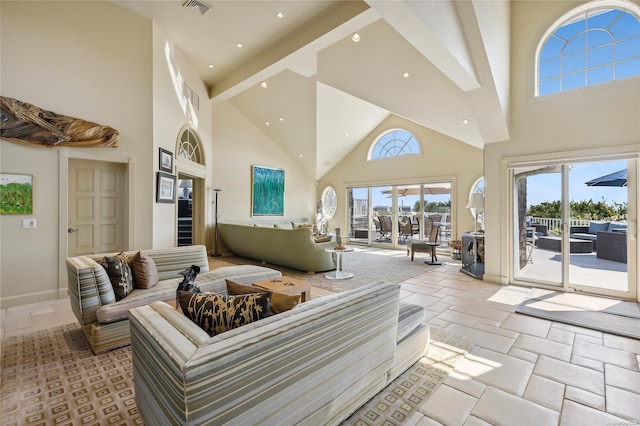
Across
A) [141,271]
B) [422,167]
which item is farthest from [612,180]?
[141,271]

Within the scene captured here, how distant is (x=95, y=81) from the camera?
13.0 feet

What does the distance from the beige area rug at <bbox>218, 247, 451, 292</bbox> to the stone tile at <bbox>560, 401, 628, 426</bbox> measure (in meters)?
2.78

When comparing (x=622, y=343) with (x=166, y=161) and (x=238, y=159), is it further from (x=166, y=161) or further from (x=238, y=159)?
(x=238, y=159)

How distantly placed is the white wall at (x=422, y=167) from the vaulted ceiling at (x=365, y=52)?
1.50 metres

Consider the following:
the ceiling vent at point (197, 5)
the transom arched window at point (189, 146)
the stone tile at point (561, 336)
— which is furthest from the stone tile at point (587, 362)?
the transom arched window at point (189, 146)

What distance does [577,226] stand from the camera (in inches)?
162

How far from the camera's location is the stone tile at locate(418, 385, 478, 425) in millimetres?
1658

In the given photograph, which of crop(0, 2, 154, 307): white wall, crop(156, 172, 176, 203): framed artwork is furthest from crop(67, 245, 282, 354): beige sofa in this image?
crop(156, 172, 176, 203): framed artwork

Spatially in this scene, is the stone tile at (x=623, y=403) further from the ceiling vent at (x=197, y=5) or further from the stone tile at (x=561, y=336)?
the ceiling vent at (x=197, y=5)

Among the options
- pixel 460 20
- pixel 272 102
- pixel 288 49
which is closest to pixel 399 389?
pixel 460 20

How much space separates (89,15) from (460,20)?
4.94 m

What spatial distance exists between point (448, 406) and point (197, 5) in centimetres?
541

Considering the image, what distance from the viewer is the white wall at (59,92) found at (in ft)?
11.2

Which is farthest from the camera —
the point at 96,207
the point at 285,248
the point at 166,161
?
the point at 285,248
